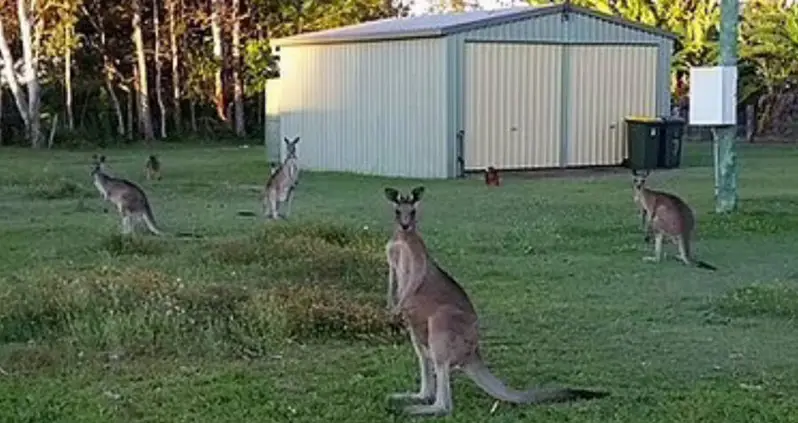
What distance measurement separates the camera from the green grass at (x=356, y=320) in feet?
21.4

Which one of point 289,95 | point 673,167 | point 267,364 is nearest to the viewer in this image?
point 267,364

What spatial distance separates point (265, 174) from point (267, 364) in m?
17.8

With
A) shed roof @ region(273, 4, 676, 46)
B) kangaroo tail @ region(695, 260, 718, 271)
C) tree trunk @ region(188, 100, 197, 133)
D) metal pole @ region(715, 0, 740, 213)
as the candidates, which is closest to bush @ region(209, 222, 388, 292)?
kangaroo tail @ region(695, 260, 718, 271)

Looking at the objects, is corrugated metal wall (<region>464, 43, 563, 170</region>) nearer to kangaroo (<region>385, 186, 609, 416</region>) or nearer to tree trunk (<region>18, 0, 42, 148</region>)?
tree trunk (<region>18, 0, 42, 148</region>)

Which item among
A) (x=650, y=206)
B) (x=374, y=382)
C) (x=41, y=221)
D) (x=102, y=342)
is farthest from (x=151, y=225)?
(x=374, y=382)

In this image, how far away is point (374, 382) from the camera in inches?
272

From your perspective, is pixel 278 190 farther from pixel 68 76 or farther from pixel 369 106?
pixel 68 76

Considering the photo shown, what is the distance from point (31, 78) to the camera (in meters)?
33.8

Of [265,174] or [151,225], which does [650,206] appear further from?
[265,174]

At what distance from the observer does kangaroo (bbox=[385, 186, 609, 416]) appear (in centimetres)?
590

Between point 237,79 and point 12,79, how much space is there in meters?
7.10

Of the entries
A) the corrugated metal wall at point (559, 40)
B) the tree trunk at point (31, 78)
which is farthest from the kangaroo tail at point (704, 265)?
the tree trunk at point (31, 78)

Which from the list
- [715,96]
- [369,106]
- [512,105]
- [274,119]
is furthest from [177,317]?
[274,119]

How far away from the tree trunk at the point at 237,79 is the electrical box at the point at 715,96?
77.8 feet
